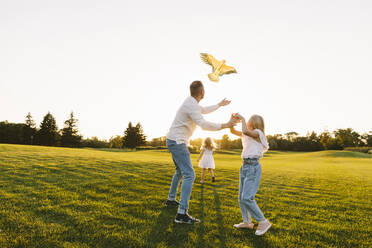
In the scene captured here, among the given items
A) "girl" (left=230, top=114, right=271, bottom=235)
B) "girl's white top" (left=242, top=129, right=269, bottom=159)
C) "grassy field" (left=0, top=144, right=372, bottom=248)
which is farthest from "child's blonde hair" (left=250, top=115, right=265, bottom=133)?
"grassy field" (left=0, top=144, right=372, bottom=248)

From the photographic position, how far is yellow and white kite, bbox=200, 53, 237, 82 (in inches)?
221

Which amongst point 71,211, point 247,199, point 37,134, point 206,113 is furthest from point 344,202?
point 37,134

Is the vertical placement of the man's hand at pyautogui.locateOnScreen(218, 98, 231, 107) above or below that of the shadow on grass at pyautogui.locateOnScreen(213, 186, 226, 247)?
above

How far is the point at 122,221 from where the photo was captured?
4227 millimetres

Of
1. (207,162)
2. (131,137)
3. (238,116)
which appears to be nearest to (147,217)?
(238,116)

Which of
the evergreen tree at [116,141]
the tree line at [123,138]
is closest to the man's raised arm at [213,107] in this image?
the tree line at [123,138]

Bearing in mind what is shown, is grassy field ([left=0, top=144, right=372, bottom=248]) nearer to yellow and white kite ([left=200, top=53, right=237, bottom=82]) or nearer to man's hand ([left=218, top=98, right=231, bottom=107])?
man's hand ([left=218, top=98, right=231, bottom=107])

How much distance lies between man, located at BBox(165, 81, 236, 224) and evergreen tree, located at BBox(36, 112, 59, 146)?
71808 mm

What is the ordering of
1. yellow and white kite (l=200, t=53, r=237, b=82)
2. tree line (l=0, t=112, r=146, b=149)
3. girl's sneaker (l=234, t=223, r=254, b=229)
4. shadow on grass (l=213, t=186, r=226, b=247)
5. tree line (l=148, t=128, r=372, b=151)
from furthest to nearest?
tree line (l=148, t=128, r=372, b=151), tree line (l=0, t=112, r=146, b=149), yellow and white kite (l=200, t=53, r=237, b=82), girl's sneaker (l=234, t=223, r=254, b=229), shadow on grass (l=213, t=186, r=226, b=247)

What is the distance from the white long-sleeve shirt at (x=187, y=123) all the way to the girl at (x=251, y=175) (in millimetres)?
618

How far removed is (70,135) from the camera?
233 ft

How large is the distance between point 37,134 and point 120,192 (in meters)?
71.4

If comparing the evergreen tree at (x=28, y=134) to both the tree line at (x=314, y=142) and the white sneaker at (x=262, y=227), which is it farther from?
the white sneaker at (x=262, y=227)

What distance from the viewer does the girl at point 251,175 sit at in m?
4.12
